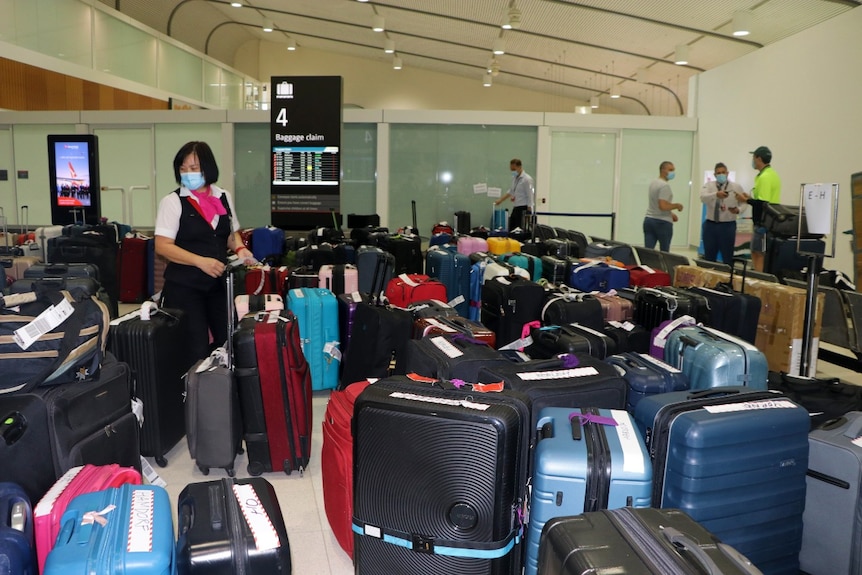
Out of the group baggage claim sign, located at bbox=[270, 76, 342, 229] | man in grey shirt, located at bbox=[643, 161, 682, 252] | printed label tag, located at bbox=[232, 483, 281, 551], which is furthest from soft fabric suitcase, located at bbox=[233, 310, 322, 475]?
man in grey shirt, located at bbox=[643, 161, 682, 252]

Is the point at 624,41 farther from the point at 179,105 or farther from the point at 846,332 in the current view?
the point at 846,332

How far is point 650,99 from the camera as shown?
2362 cm

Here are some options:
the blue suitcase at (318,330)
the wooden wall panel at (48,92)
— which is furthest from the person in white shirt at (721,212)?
the wooden wall panel at (48,92)

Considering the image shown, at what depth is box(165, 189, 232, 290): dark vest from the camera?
3.70 m

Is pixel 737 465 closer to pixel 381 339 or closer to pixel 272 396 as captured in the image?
pixel 272 396

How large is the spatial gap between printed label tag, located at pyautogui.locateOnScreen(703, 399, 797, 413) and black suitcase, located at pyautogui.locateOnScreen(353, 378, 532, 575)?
615 millimetres

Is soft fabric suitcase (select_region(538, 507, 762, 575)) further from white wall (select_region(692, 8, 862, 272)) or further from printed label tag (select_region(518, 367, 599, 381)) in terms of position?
white wall (select_region(692, 8, 862, 272))

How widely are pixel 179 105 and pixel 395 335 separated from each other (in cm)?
1516

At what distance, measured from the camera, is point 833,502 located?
8.02 feet

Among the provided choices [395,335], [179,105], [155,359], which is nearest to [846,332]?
[395,335]

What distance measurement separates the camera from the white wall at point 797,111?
9680 millimetres

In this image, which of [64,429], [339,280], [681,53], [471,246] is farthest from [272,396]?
→ [681,53]

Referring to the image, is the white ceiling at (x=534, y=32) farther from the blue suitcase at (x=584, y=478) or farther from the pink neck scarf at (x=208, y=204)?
the blue suitcase at (x=584, y=478)

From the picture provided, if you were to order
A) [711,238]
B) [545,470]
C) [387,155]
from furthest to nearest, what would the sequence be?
[387,155] < [711,238] < [545,470]
